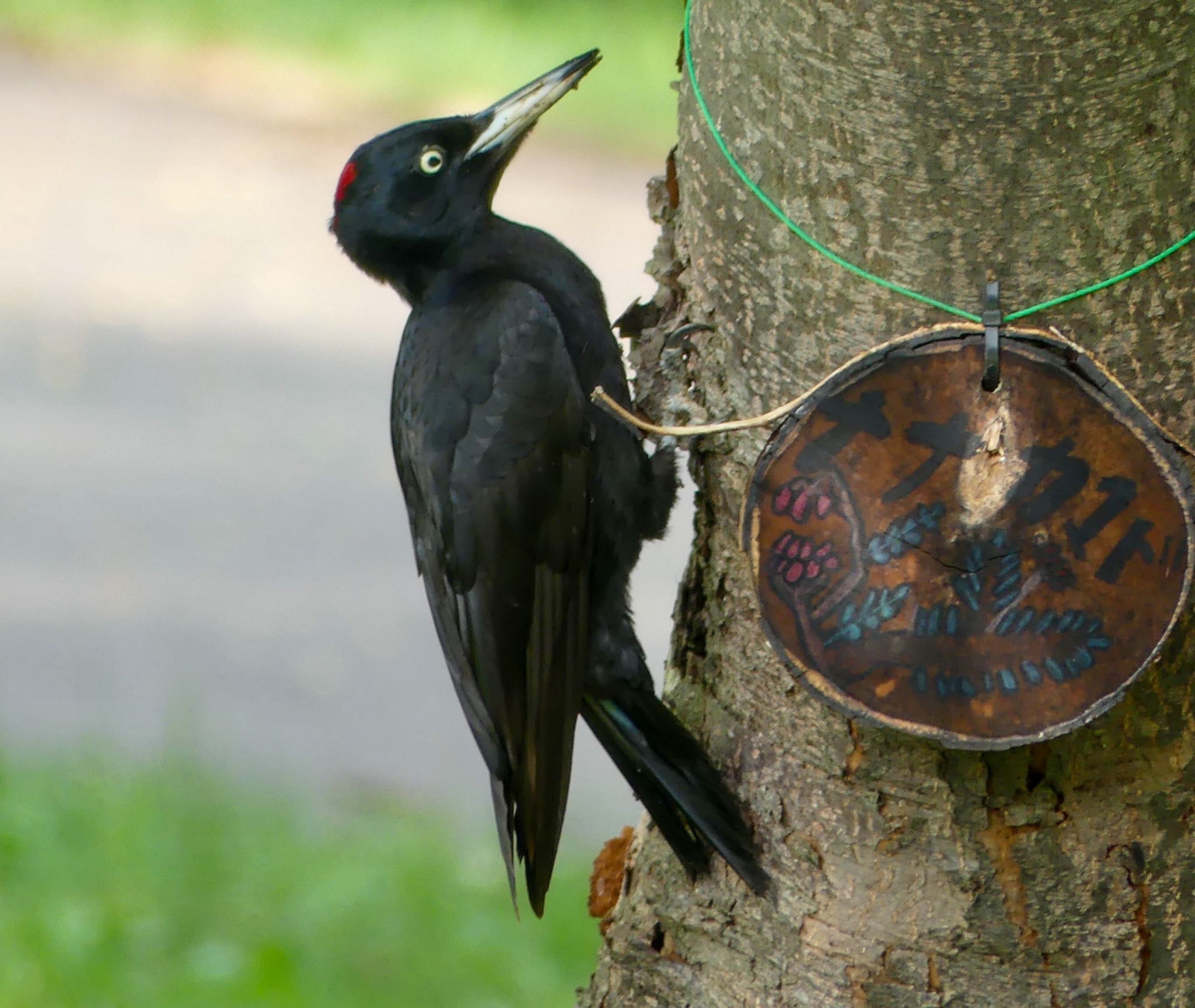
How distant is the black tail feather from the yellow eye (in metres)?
1.00

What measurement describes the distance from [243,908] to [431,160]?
2.32m

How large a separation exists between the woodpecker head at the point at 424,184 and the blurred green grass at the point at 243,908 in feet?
6.36

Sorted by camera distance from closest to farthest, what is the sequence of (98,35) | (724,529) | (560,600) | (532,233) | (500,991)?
(724,529)
(560,600)
(532,233)
(500,991)
(98,35)

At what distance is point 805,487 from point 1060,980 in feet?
2.19

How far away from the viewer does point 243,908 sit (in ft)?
14.0

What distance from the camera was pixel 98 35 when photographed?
1212 centimetres

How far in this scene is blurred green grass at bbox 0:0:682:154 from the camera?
36.7ft

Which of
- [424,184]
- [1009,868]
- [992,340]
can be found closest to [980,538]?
[992,340]

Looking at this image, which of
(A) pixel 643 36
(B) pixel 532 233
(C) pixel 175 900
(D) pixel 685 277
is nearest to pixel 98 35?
(A) pixel 643 36

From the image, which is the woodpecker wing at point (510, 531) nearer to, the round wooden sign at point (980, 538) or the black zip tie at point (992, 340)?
the round wooden sign at point (980, 538)

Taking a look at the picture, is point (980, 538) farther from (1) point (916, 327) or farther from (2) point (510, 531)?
(2) point (510, 531)

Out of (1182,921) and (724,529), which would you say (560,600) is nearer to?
(724,529)

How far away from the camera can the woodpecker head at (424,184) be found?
2811 millimetres

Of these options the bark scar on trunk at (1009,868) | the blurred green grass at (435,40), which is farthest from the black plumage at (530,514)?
the blurred green grass at (435,40)
